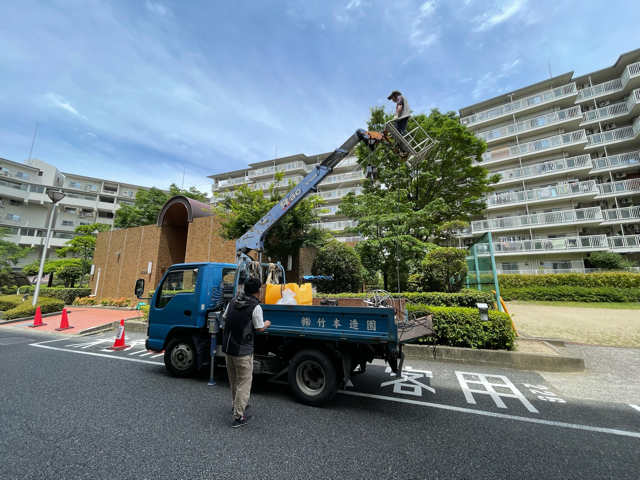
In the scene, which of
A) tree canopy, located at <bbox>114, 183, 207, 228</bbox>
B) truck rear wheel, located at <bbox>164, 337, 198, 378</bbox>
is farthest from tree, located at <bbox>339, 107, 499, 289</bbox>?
tree canopy, located at <bbox>114, 183, 207, 228</bbox>

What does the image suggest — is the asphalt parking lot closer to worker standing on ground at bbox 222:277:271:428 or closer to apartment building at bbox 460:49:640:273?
worker standing on ground at bbox 222:277:271:428

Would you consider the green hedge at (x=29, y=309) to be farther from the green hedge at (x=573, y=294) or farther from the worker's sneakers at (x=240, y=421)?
the green hedge at (x=573, y=294)

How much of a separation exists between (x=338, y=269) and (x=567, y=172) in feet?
73.6

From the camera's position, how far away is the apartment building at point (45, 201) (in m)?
36.1

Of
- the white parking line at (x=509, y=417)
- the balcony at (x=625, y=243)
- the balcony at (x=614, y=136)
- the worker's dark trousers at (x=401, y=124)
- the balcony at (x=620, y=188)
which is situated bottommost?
the white parking line at (x=509, y=417)

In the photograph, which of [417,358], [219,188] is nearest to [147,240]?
[417,358]

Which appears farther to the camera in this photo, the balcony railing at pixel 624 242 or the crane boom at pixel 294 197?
the balcony railing at pixel 624 242

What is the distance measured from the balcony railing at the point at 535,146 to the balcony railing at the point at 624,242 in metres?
8.18

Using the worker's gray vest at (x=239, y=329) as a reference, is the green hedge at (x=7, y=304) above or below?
below

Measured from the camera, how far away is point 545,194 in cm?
2125

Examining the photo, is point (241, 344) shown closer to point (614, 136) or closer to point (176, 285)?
point (176, 285)

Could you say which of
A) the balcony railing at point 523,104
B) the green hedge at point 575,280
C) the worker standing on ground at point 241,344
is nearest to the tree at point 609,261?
the green hedge at point 575,280

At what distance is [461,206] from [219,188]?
40.8 meters

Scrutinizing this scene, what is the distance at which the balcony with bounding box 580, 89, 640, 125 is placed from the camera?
19234 mm
